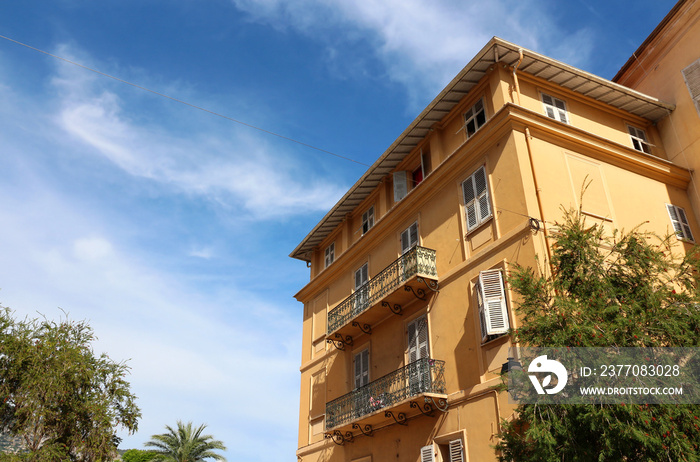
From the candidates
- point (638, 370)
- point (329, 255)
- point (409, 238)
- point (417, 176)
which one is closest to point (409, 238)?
point (409, 238)

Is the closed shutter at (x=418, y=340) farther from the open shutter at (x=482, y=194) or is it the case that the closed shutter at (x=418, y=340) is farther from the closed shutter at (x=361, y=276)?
the closed shutter at (x=361, y=276)

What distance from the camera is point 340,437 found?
59.0ft

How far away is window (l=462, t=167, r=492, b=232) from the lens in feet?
48.2

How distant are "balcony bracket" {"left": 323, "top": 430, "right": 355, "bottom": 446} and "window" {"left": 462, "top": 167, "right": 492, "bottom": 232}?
7504 millimetres

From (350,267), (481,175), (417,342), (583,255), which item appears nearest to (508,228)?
(481,175)

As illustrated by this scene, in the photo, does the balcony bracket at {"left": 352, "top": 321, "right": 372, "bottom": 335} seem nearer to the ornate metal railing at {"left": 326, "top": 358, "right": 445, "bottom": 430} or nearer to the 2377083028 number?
the ornate metal railing at {"left": 326, "top": 358, "right": 445, "bottom": 430}

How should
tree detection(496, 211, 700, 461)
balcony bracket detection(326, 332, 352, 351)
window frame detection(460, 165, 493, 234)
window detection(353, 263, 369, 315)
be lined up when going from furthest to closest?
balcony bracket detection(326, 332, 352, 351) → window detection(353, 263, 369, 315) → window frame detection(460, 165, 493, 234) → tree detection(496, 211, 700, 461)

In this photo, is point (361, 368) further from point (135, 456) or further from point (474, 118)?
point (135, 456)

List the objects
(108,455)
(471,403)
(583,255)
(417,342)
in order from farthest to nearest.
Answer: (108,455) → (417,342) → (471,403) → (583,255)

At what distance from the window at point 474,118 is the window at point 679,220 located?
5708mm

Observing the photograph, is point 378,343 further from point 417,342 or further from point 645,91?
point 645,91

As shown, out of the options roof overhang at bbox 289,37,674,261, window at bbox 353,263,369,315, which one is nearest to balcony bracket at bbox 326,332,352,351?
window at bbox 353,263,369,315

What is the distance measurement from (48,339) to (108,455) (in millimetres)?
4315

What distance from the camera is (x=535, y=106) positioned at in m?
15.6
